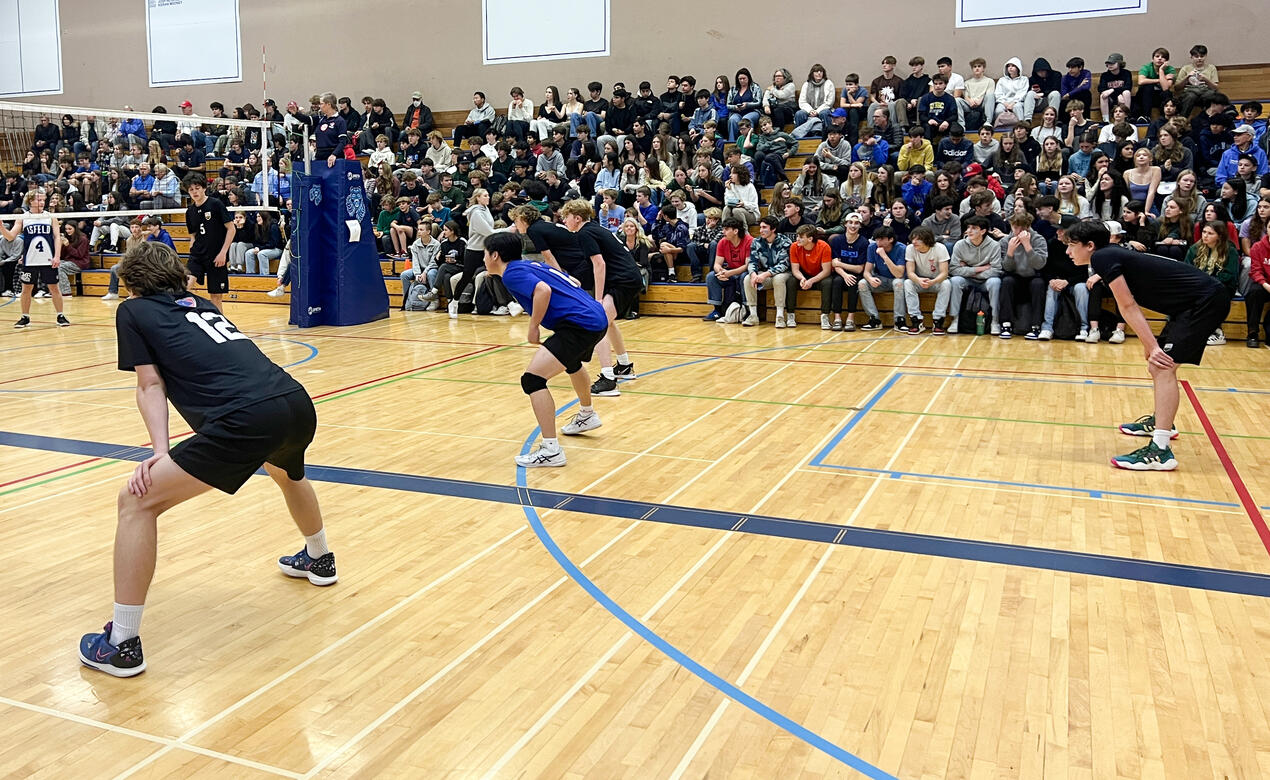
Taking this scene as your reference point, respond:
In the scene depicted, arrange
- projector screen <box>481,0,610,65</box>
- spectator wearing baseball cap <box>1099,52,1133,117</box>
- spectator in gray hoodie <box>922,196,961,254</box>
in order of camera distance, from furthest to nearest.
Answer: projector screen <box>481,0,610,65</box> < spectator wearing baseball cap <box>1099,52,1133,117</box> < spectator in gray hoodie <box>922,196,961,254</box>

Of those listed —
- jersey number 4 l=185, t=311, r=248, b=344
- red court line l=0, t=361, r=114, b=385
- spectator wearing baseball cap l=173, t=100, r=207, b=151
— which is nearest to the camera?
jersey number 4 l=185, t=311, r=248, b=344

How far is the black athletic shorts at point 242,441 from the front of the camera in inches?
141

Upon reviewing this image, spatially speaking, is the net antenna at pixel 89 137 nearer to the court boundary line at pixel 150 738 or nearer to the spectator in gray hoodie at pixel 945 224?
the spectator in gray hoodie at pixel 945 224

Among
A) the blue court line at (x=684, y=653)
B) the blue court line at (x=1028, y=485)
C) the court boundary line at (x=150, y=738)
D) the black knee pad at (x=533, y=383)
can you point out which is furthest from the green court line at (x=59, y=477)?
the blue court line at (x=1028, y=485)

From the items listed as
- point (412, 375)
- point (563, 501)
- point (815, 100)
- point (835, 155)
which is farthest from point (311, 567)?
point (815, 100)

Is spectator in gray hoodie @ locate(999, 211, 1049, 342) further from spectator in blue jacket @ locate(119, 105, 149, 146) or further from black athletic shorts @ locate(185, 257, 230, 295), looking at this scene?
spectator in blue jacket @ locate(119, 105, 149, 146)

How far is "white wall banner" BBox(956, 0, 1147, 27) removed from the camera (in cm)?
1691

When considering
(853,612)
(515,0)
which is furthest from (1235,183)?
(515,0)

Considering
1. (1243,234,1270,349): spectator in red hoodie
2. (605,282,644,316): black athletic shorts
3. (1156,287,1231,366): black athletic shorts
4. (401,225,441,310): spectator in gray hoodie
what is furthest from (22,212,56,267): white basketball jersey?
(1243,234,1270,349): spectator in red hoodie

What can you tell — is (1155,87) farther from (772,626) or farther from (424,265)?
(772,626)

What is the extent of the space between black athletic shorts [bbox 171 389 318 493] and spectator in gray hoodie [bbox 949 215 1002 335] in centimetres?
980

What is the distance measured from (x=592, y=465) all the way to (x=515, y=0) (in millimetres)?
17103

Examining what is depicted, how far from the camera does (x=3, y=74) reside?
85.4 ft

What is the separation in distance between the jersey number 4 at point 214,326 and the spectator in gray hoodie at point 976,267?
989 cm
